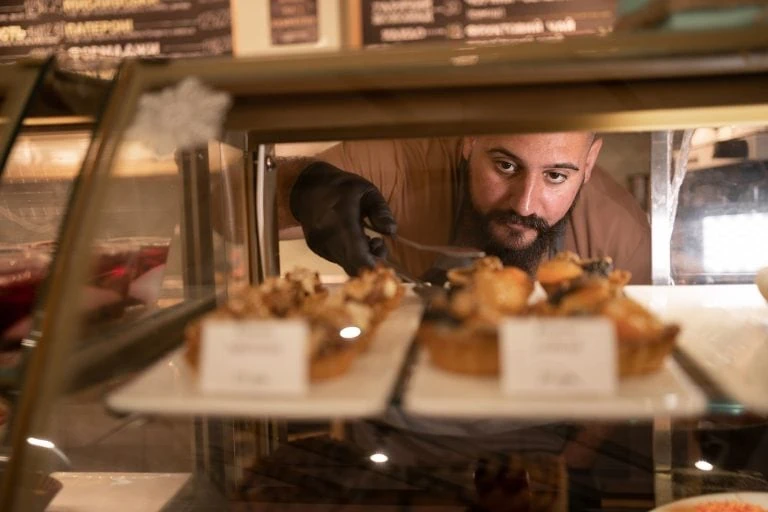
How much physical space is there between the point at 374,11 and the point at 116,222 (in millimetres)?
1226

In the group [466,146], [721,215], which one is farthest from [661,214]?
[466,146]

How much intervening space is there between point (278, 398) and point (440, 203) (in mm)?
767

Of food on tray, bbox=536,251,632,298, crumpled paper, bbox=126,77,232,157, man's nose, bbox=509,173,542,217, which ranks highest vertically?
crumpled paper, bbox=126,77,232,157

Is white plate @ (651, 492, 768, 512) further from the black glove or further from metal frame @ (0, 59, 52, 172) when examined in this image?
metal frame @ (0, 59, 52, 172)

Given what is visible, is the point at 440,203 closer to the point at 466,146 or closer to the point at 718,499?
the point at 466,146

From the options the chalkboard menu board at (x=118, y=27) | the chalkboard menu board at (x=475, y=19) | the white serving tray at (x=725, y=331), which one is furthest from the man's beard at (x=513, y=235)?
the chalkboard menu board at (x=118, y=27)

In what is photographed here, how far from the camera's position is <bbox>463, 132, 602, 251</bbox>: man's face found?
1420 mm

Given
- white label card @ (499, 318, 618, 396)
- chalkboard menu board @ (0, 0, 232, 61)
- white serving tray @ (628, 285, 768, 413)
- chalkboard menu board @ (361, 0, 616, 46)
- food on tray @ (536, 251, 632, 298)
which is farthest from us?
chalkboard menu board @ (0, 0, 232, 61)

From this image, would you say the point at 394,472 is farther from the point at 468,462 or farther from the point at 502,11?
the point at 502,11

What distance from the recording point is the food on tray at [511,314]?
2.74 feet

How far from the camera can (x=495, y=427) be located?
3.87ft

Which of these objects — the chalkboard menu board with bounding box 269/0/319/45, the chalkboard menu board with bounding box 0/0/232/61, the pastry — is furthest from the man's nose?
the chalkboard menu board with bounding box 0/0/232/61

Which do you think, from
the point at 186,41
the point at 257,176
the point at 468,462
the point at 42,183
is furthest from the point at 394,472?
the point at 186,41

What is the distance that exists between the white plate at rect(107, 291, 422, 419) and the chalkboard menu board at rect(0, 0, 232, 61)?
4.55 feet
